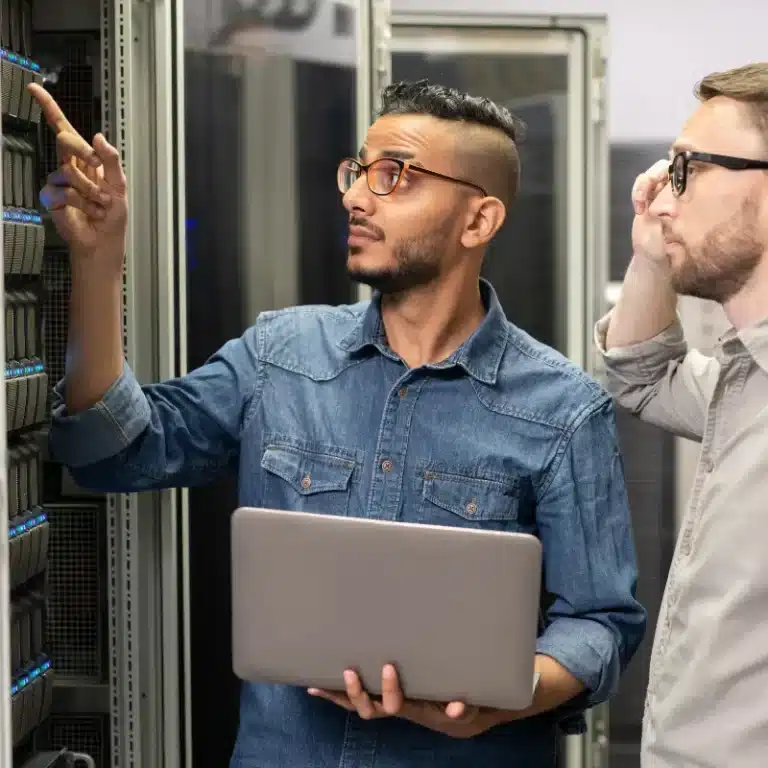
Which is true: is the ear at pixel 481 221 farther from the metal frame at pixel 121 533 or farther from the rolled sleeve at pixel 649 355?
the metal frame at pixel 121 533

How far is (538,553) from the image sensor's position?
1.49 metres

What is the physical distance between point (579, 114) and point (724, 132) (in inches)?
77.2

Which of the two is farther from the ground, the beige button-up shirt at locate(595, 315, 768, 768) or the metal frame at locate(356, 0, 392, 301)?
the metal frame at locate(356, 0, 392, 301)

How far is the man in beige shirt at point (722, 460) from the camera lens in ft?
4.78

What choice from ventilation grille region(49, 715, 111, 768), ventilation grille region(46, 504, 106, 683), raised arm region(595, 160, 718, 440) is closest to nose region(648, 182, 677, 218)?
raised arm region(595, 160, 718, 440)

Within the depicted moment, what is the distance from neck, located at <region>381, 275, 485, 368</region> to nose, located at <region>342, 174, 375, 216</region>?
149 mm

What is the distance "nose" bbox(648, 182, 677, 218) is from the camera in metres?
1.75

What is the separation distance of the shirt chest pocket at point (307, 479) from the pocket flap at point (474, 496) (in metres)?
0.13

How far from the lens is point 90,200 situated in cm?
178

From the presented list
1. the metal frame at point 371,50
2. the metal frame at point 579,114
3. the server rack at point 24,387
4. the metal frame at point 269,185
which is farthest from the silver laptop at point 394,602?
the metal frame at point 579,114

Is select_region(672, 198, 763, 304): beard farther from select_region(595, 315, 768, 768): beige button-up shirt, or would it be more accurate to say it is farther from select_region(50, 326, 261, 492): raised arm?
select_region(50, 326, 261, 492): raised arm

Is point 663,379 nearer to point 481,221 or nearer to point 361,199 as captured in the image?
point 481,221

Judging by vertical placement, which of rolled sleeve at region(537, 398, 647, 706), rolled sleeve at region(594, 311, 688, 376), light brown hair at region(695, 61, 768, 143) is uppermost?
light brown hair at region(695, 61, 768, 143)

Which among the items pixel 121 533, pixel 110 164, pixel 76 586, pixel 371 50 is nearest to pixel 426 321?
pixel 110 164
